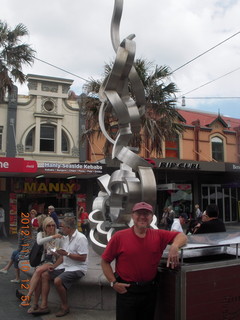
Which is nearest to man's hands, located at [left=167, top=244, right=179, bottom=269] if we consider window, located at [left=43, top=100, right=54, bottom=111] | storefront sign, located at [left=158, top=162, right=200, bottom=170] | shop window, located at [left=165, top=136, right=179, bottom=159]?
storefront sign, located at [left=158, top=162, right=200, bottom=170]

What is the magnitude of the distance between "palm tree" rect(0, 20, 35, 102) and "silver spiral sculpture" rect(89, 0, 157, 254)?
30.7 ft

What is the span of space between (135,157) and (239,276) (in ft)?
14.3

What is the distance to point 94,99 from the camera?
16.6m

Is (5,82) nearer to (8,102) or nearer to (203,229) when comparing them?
(8,102)

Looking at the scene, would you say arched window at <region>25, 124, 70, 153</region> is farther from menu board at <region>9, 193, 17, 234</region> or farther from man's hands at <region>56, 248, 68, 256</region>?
man's hands at <region>56, 248, 68, 256</region>

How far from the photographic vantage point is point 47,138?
20.6 meters

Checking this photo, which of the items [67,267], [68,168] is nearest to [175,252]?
[67,267]

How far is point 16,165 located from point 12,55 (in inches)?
218

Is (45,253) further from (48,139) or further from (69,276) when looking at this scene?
(48,139)

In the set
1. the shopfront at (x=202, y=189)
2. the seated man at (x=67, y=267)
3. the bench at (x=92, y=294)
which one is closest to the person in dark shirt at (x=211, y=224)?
the bench at (x=92, y=294)

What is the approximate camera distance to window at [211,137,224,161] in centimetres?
2589

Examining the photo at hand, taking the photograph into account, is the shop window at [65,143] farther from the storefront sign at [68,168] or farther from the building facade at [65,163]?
the storefront sign at [68,168]

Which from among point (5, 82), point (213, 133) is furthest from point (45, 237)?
point (213, 133)

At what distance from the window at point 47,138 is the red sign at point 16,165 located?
534 cm
